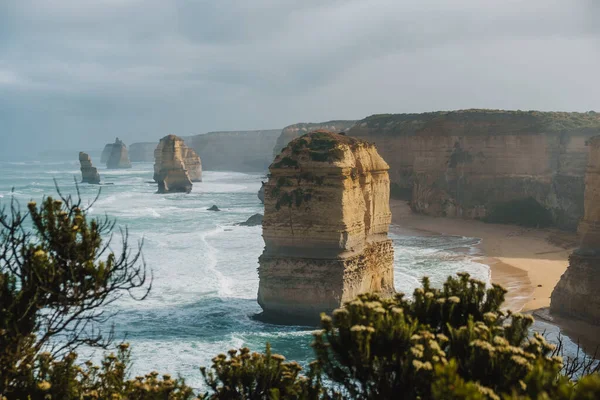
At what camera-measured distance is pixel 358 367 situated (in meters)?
8.20

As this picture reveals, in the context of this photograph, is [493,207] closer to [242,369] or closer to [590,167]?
[590,167]

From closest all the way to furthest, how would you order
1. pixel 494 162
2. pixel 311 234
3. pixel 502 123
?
pixel 311 234 → pixel 494 162 → pixel 502 123

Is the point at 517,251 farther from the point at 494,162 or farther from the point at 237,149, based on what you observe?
the point at 237,149

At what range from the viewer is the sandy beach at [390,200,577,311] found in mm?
29953

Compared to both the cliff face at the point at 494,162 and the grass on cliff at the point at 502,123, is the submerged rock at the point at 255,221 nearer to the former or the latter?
the cliff face at the point at 494,162

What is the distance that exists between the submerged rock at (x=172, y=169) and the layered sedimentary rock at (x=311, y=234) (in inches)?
2524

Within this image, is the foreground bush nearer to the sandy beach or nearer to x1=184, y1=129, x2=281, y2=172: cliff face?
the sandy beach

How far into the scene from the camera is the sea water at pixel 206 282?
21688 mm

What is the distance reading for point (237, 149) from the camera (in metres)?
177

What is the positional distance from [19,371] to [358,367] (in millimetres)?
4839

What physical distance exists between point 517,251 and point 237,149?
140527 millimetres

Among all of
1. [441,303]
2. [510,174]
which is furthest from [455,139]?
[441,303]

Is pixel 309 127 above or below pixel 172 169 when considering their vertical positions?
above

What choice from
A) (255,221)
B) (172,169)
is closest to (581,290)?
(255,221)
